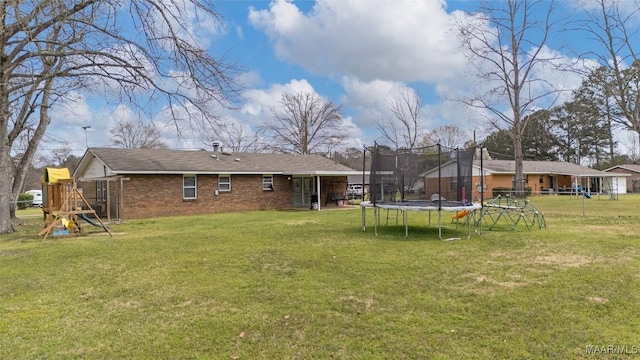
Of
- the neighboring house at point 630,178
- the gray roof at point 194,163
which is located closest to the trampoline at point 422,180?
the gray roof at point 194,163

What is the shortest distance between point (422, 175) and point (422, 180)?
17 centimetres

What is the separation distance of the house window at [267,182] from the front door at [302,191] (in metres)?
1.52

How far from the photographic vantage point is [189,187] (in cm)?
1861

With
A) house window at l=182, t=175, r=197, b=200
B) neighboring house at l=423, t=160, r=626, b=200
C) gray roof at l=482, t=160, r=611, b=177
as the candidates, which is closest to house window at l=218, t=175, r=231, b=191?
house window at l=182, t=175, r=197, b=200

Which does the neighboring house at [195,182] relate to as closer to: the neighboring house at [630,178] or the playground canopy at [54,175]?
the playground canopy at [54,175]

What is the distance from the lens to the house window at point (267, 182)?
69.2 ft

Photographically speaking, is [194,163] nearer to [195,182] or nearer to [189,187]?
[195,182]

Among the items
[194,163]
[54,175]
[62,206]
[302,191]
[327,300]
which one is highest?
[194,163]

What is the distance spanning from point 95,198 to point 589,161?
6102 cm

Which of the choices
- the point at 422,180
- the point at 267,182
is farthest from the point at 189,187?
the point at 422,180

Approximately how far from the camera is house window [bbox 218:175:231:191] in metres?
19.6

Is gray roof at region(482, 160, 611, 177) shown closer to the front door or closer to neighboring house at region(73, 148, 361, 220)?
the front door

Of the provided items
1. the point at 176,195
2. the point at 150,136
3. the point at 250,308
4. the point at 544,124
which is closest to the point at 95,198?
the point at 176,195

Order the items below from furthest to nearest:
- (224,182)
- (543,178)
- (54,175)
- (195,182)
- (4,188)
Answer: (543,178), (224,182), (195,182), (4,188), (54,175)
